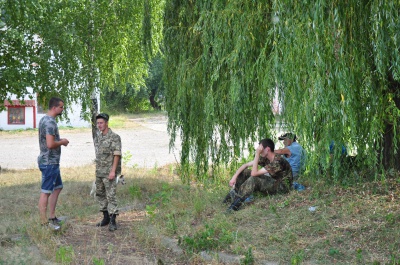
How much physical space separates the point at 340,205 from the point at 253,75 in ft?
7.15

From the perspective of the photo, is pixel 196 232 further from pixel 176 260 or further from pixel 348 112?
pixel 348 112

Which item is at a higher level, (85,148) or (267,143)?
(267,143)

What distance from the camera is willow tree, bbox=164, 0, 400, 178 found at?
641 cm

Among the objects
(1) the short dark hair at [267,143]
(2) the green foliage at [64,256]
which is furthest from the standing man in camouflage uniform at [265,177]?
(2) the green foliage at [64,256]

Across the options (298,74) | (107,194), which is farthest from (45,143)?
(298,74)

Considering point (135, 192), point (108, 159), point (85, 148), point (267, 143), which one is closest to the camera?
point (108, 159)

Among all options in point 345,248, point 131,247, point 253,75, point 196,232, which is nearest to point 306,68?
point 253,75

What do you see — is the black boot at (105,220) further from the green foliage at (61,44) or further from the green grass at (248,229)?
the green foliage at (61,44)

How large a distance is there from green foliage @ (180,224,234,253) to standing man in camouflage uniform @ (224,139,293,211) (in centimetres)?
142

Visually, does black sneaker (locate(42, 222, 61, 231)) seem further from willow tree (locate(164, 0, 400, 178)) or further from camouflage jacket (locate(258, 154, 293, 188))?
camouflage jacket (locate(258, 154, 293, 188))

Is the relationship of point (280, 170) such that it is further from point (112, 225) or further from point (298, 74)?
point (112, 225)

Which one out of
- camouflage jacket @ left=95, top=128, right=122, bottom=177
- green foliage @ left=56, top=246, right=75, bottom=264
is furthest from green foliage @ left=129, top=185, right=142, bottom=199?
green foliage @ left=56, top=246, right=75, bottom=264

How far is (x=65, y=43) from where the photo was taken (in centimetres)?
1273

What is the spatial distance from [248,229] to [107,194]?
2128 millimetres
